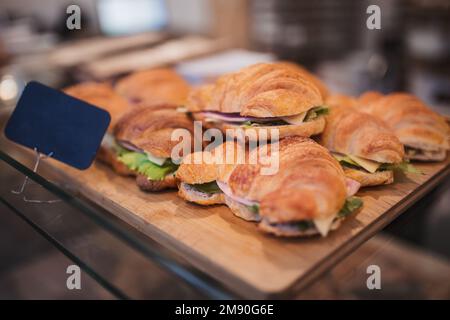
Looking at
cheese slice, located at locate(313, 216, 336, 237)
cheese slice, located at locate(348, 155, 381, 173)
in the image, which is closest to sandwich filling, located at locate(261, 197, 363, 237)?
cheese slice, located at locate(313, 216, 336, 237)

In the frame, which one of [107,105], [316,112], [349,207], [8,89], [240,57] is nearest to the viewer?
[349,207]

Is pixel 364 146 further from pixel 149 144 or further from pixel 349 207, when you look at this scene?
pixel 149 144

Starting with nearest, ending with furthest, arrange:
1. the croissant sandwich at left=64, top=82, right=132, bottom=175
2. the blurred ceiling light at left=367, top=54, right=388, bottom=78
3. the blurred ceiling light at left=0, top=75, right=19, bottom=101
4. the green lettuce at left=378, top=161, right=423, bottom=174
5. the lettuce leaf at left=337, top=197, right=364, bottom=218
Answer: the lettuce leaf at left=337, top=197, right=364, bottom=218 < the green lettuce at left=378, top=161, right=423, bottom=174 < the croissant sandwich at left=64, top=82, right=132, bottom=175 < the blurred ceiling light at left=0, top=75, right=19, bottom=101 < the blurred ceiling light at left=367, top=54, right=388, bottom=78

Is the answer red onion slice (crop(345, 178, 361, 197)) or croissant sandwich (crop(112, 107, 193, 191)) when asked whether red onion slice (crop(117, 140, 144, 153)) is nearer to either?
croissant sandwich (crop(112, 107, 193, 191))

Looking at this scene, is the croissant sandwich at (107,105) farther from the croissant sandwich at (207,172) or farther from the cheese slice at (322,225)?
the cheese slice at (322,225)

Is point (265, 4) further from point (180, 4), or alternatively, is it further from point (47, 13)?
point (47, 13)

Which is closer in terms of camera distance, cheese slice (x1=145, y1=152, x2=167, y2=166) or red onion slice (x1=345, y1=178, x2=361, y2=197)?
red onion slice (x1=345, y1=178, x2=361, y2=197)

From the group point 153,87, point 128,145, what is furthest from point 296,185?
point 153,87

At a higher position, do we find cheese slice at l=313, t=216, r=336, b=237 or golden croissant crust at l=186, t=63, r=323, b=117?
golden croissant crust at l=186, t=63, r=323, b=117
